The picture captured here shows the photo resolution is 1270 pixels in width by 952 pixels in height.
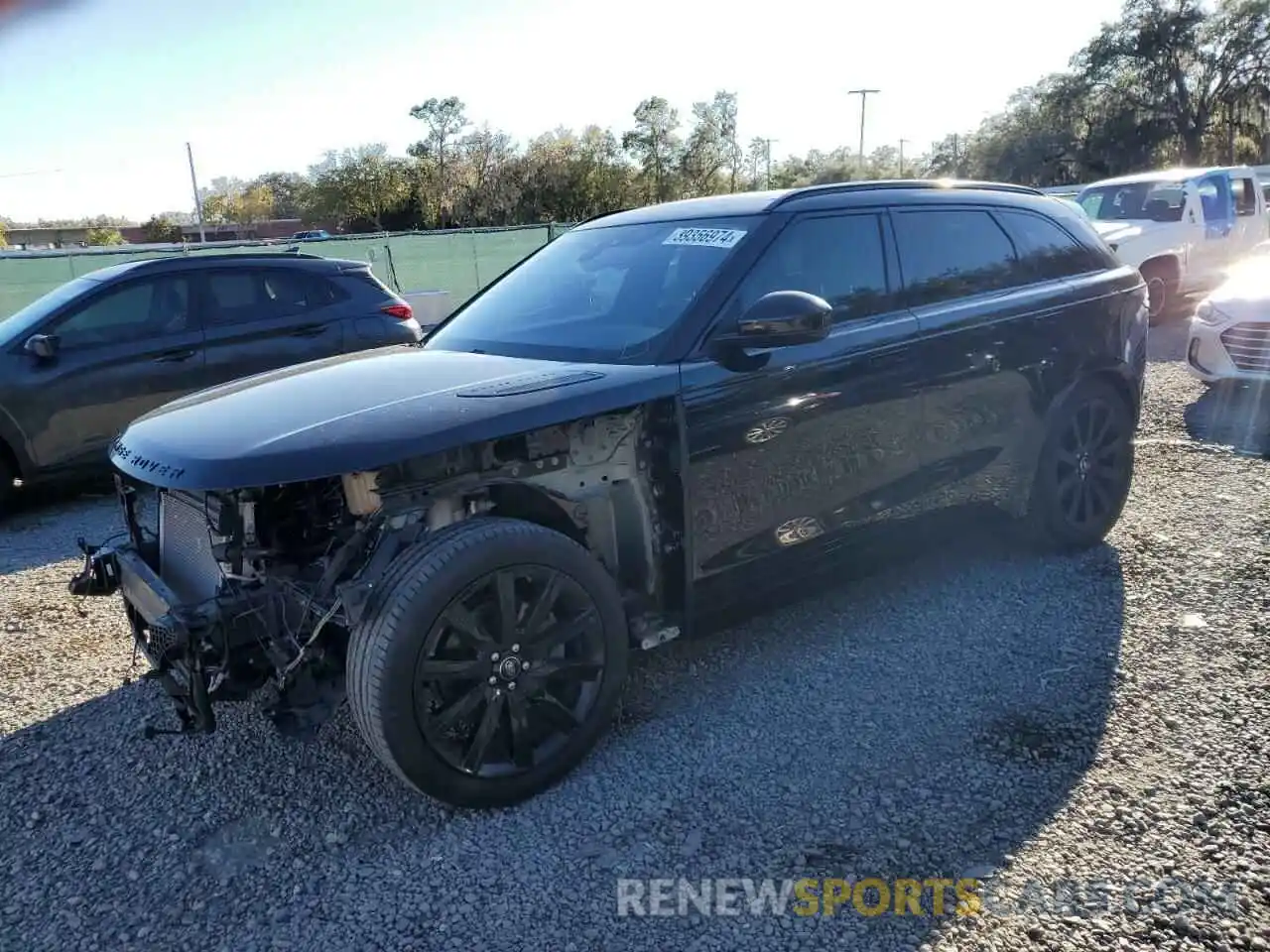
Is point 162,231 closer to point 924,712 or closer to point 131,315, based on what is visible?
point 131,315

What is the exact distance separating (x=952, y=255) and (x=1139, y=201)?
34.4 feet

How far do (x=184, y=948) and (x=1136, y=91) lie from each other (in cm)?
5707

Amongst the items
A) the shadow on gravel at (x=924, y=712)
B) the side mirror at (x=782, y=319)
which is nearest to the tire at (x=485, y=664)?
the shadow on gravel at (x=924, y=712)

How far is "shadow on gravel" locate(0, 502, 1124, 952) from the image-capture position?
8.36 feet

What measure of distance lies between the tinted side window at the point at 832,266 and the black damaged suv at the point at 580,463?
0.01 meters

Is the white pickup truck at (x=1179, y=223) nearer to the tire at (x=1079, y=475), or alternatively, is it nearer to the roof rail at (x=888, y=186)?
the tire at (x=1079, y=475)

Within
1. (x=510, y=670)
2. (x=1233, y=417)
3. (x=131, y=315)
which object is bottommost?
(x=1233, y=417)

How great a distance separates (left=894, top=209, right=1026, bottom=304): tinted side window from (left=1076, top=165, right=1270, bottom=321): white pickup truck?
8.73 metres

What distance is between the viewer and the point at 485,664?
9.37 ft

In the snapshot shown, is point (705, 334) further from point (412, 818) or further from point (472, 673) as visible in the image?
point (412, 818)

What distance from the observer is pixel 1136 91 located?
48.7 metres

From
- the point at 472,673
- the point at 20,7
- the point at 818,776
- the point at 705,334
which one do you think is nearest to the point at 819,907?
the point at 818,776

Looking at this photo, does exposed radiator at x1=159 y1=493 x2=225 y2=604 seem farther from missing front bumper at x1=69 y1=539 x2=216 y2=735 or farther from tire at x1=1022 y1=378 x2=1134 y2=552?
tire at x1=1022 y1=378 x2=1134 y2=552

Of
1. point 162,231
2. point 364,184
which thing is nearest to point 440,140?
point 364,184
